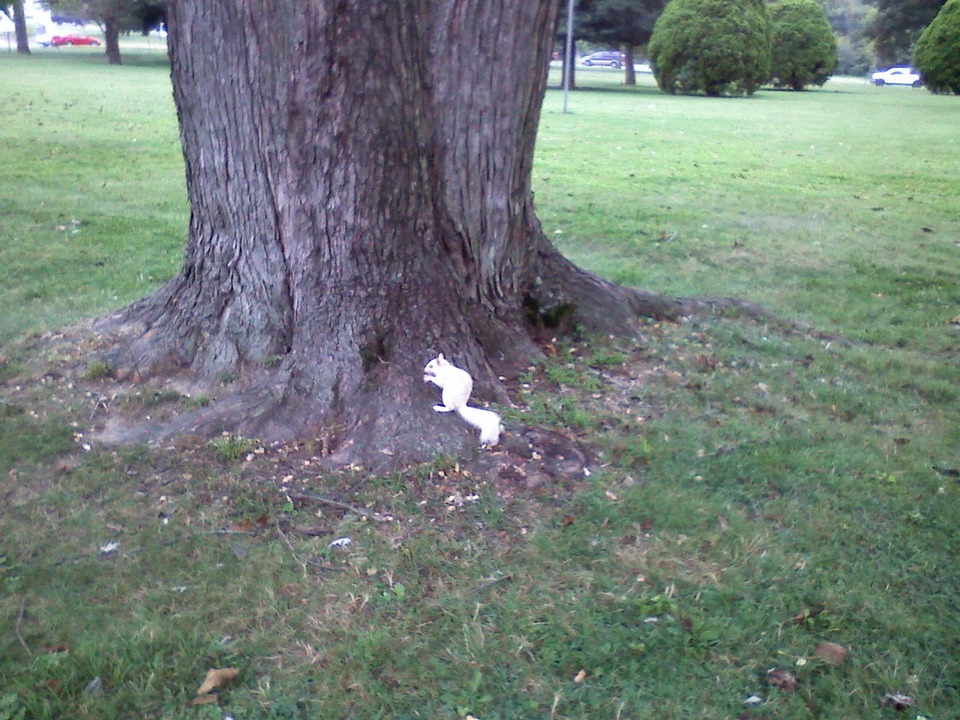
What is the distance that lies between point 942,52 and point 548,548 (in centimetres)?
4198

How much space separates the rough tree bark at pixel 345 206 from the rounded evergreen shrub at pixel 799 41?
4276cm

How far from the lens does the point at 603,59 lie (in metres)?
94.4

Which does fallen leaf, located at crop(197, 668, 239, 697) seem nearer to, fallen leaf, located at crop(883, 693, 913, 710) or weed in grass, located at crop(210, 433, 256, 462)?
weed in grass, located at crop(210, 433, 256, 462)

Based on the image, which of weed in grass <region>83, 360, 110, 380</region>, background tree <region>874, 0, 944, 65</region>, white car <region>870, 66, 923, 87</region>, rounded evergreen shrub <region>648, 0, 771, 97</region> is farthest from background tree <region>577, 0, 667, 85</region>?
weed in grass <region>83, 360, 110, 380</region>

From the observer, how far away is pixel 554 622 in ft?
11.1

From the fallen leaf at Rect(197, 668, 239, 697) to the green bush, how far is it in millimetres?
41533

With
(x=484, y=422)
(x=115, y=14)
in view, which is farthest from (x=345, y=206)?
(x=115, y=14)

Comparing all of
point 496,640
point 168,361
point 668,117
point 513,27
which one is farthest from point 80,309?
point 668,117

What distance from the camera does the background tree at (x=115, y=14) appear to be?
47.2 meters

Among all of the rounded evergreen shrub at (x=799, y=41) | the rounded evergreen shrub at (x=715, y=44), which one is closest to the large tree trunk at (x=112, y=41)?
the rounded evergreen shrub at (x=715, y=44)

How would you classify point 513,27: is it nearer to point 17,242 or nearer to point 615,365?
→ point 615,365

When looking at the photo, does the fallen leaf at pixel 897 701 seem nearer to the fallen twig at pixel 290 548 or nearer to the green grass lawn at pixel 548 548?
the green grass lawn at pixel 548 548

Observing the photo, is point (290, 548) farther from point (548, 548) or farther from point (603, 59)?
point (603, 59)

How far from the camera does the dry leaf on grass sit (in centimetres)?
301
